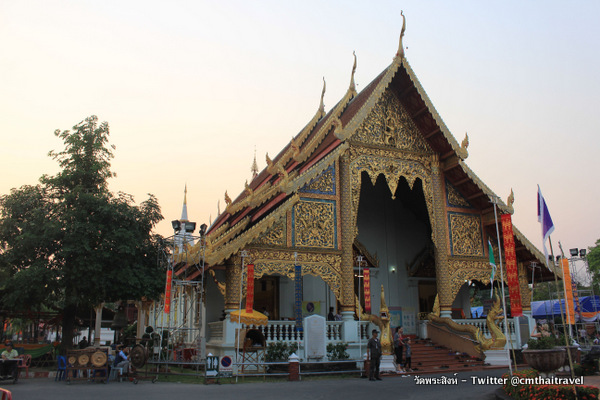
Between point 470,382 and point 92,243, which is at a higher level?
point 92,243

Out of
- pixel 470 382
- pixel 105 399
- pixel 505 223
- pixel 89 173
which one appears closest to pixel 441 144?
pixel 505 223

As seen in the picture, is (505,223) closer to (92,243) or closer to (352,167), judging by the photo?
(352,167)

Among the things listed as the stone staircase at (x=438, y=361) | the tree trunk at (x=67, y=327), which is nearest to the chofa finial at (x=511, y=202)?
the stone staircase at (x=438, y=361)

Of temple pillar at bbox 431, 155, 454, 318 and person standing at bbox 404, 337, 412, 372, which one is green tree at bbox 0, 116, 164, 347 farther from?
temple pillar at bbox 431, 155, 454, 318

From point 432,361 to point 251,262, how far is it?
220 inches

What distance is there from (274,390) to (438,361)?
241 inches

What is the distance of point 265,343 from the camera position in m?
11.9

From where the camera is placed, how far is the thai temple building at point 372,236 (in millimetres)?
13078

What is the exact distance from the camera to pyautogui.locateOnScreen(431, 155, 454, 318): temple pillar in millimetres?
14875

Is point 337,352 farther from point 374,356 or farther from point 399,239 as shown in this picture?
point 399,239

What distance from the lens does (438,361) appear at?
13.4 metres

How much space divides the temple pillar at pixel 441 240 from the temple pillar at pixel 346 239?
9.75 ft

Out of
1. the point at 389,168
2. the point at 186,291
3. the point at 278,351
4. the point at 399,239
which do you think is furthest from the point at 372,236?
the point at 278,351

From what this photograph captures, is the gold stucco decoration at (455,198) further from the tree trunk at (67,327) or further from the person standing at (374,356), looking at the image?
the tree trunk at (67,327)
